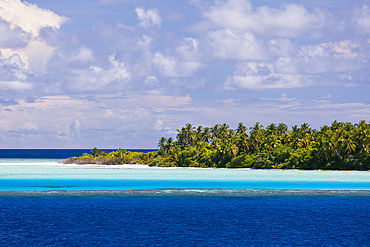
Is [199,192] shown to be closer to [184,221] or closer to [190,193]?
[190,193]

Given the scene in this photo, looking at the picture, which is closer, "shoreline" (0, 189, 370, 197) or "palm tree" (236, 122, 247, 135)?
"shoreline" (0, 189, 370, 197)

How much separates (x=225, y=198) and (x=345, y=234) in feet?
70.5

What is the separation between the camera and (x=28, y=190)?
197ft

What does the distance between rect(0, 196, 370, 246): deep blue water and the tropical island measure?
172 ft

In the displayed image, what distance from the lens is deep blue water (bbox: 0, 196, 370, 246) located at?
97.1ft

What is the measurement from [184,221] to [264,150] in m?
86.9

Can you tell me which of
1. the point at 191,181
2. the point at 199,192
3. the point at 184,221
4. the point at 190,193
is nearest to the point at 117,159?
the point at 191,181

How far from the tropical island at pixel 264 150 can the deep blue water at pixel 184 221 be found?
172ft

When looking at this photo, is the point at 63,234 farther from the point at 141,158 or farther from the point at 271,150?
the point at 141,158

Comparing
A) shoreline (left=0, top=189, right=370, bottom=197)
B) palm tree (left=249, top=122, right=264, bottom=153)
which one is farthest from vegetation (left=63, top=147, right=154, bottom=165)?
shoreline (left=0, top=189, right=370, bottom=197)

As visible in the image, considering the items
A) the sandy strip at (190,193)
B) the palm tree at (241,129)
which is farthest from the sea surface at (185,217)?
the palm tree at (241,129)

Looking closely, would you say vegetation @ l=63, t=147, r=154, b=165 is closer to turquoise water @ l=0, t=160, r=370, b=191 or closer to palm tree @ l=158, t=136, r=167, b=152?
palm tree @ l=158, t=136, r=167, b=152

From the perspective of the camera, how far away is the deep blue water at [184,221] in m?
29.6

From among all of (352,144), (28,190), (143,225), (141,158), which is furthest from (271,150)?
(143,225)
